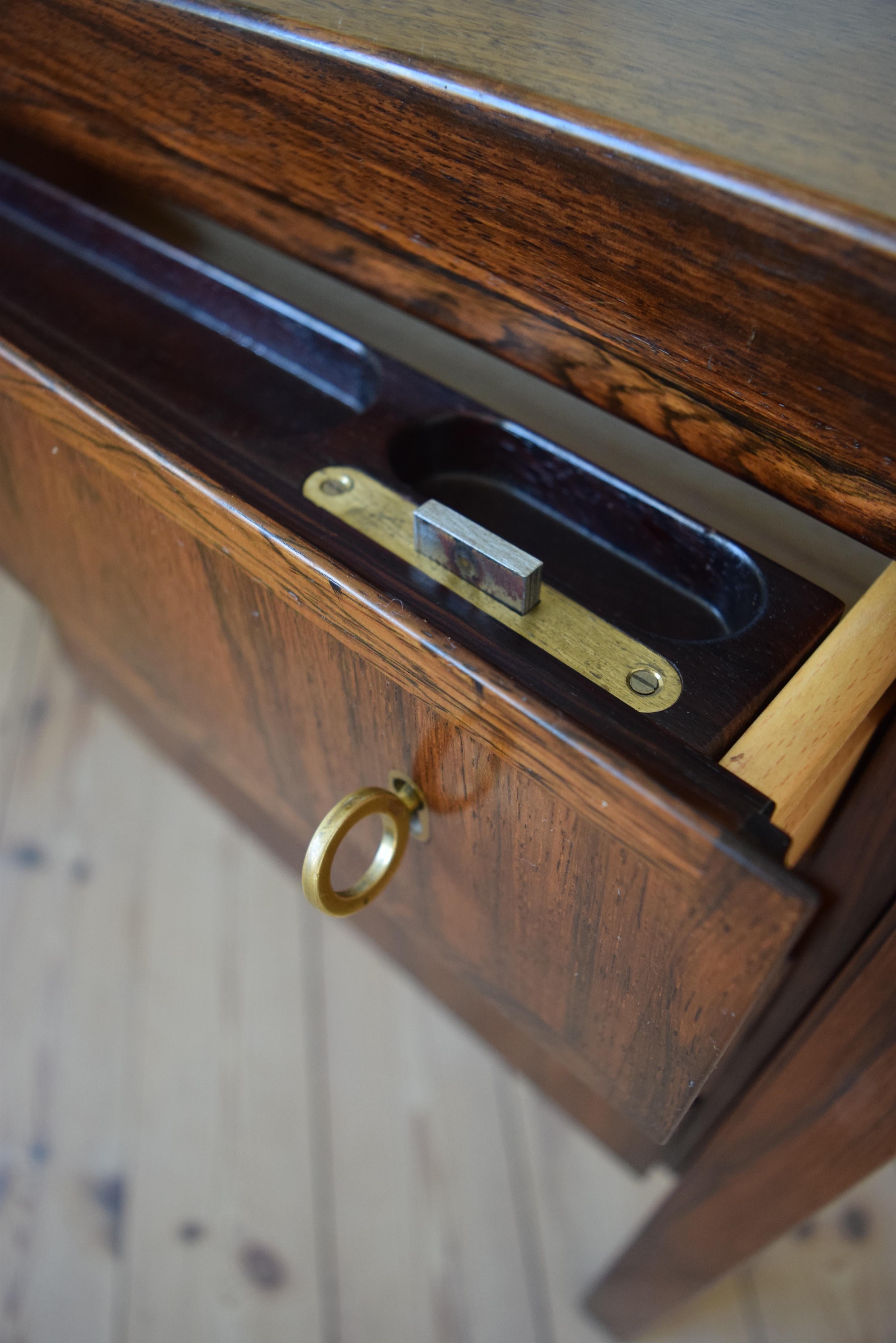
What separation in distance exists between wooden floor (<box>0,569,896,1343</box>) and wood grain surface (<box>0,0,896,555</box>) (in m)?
0.59

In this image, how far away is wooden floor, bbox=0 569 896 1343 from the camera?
0.66 meters

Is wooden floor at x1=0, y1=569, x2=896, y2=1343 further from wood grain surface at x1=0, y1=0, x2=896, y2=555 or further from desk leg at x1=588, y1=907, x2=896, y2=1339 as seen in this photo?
wood grain surface at x1=0, y1=0, x2=896, y2=555

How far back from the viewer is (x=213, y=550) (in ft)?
0.97

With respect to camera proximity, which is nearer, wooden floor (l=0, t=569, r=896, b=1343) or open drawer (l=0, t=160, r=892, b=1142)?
open drawer (l=0, t=160, r=892, b=1142)

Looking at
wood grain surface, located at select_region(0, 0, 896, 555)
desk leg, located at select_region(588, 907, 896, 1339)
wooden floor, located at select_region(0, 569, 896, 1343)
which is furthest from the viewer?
wooden floor, located at select_region(0, 569, 896, 1343)

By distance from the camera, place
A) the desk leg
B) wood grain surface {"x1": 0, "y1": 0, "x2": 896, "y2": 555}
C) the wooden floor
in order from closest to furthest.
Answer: wood grain surface {"x1": 0, "y1": 0, "x2": 896, "y2": 555}, the desk leg, the wooden floor

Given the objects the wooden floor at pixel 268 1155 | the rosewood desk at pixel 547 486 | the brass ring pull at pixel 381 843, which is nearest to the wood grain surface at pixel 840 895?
the rosewood desk at pixel 547 486

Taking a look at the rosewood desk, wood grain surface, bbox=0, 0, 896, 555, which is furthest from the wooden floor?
wood grain surface, bbox=0, 0, 896, 555

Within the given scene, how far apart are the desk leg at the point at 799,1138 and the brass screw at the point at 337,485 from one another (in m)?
0.21

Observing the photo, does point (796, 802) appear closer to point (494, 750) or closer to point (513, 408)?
point (494, 750)

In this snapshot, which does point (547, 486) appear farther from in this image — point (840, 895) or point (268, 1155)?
point (268, 1155)

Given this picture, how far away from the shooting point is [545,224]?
0.84 feet

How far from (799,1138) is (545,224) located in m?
Answer: 0.34

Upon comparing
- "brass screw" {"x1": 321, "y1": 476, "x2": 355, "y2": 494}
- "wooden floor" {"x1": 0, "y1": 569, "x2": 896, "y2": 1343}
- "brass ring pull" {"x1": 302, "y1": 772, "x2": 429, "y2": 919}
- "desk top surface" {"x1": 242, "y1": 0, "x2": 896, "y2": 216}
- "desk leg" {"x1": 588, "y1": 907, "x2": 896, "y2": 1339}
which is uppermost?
"desk top surface" {"x1": 242, "y1": 0, "x2": 896, "y2": 216}
